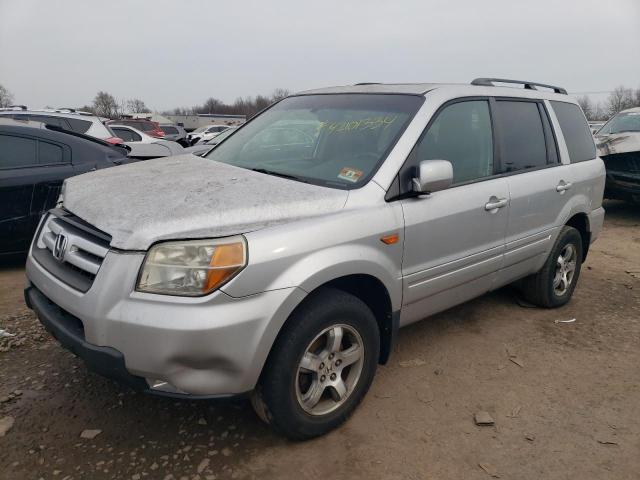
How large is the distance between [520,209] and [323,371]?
1905 millimetres

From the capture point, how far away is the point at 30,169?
489cm

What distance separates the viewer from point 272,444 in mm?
2492

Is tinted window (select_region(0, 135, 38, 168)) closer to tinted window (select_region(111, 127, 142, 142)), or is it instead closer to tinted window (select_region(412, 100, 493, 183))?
tinted window (select_region(412, 100, 493, 183))

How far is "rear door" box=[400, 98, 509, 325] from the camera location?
281cm

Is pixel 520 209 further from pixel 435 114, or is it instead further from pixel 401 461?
A: pixel 401 461

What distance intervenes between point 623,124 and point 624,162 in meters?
1.36

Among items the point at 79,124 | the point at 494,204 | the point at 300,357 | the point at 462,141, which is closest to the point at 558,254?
the point at 494,204

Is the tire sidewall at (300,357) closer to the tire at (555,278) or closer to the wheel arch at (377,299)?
the wheel arch at (377,299)

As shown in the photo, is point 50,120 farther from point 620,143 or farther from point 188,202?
point 620,143

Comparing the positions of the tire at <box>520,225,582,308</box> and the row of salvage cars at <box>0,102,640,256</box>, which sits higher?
the row of salvage cars at <box>0,102,640,256</box>

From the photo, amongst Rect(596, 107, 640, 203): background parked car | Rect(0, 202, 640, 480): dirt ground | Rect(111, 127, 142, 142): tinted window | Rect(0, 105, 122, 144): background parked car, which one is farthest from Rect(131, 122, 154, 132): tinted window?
Rect(0, 202, 640, 480): dirt ground

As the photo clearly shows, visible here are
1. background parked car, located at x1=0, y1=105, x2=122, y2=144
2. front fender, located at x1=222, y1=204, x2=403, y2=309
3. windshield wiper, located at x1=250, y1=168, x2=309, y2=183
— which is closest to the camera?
front fender, located at x1=222, y1=204, x2=403, y2=309

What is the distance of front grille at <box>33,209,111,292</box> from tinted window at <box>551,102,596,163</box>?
11.8ft

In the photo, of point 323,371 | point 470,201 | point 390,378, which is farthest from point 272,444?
point 470,201
